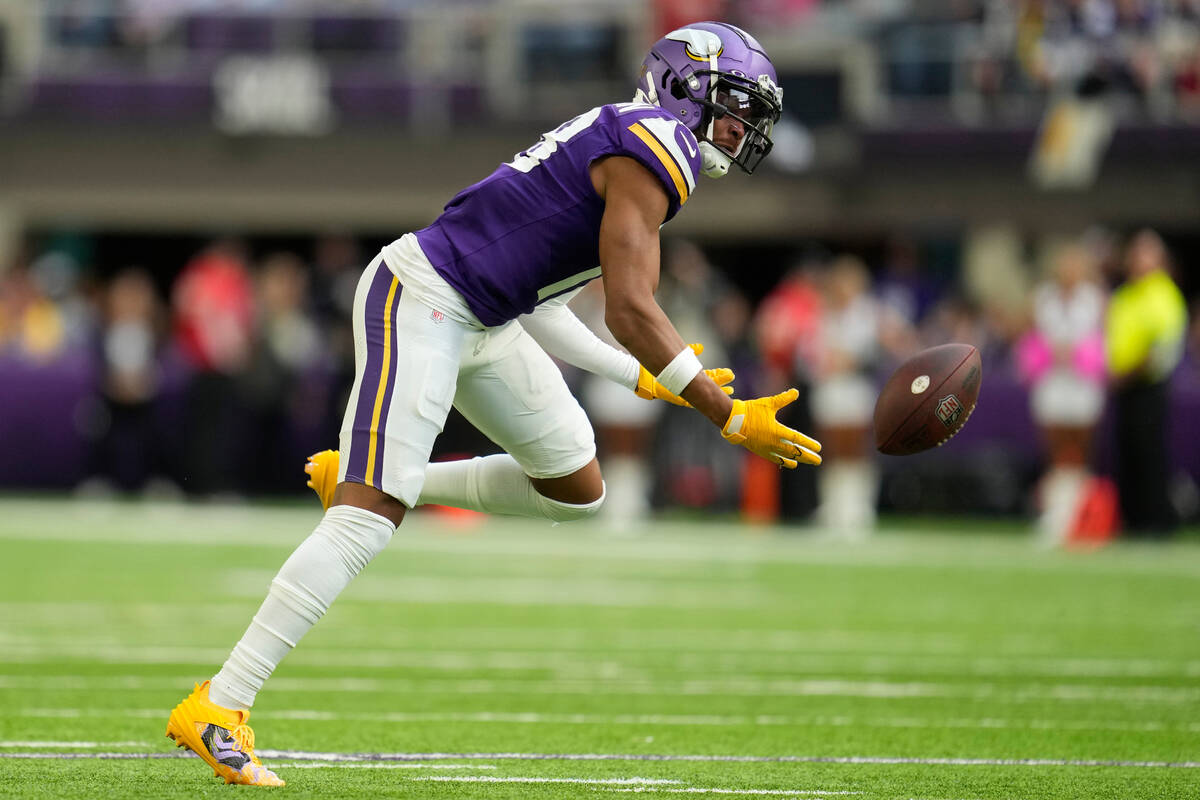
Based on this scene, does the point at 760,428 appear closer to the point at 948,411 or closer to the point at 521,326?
the point at 948,411

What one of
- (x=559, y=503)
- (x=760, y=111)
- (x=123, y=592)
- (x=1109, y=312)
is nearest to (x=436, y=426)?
(x=559, y=503)

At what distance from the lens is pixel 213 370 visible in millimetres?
14477

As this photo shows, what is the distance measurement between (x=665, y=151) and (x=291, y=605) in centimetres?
136

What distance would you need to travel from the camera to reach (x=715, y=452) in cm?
1480

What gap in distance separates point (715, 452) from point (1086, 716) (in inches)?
366

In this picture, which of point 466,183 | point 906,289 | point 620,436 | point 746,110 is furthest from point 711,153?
point 466,183

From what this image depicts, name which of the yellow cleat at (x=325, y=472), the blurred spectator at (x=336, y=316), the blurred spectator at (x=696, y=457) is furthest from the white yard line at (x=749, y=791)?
the blurred spectator at (x=336, y=316)

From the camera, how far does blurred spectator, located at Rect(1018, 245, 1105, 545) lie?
12.3 m

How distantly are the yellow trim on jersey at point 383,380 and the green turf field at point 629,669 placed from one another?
744mm

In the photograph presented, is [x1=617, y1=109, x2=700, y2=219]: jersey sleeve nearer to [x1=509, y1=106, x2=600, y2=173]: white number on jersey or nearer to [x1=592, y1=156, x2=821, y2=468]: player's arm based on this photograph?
[x1=592, y1=156, x2=821, y2=468]: player's arm

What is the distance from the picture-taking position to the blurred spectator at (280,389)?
580 inches

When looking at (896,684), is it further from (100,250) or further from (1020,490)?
(100,250)

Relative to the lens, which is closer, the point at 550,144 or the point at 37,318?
the point at 550,144

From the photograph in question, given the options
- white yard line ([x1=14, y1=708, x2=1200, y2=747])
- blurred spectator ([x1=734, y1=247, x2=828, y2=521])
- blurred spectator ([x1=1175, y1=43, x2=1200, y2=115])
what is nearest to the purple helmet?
white yard line ([x1=14, y1=708, x2=1200, y2=747])
